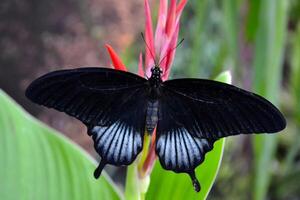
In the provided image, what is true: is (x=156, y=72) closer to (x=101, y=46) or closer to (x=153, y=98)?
(x=153, y=98)

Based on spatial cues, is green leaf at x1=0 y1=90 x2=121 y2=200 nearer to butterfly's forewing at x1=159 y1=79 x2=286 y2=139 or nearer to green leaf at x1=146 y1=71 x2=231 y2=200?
green leaf at x1=146 y1=71 x2=231 y2=200

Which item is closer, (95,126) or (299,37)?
(95,126)

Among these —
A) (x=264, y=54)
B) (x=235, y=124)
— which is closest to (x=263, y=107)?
(x=235, y=124)

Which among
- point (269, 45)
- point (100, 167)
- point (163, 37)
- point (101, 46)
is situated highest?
point (101, 46)

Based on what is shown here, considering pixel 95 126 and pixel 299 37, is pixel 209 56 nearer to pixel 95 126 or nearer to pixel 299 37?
pixel 299 37

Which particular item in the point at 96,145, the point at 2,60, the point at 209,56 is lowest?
the point at 96,145

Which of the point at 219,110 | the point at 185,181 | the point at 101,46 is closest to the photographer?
the point at 219,110

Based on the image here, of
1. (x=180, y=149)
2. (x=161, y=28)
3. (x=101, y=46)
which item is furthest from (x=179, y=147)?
(x=101, y=46)
